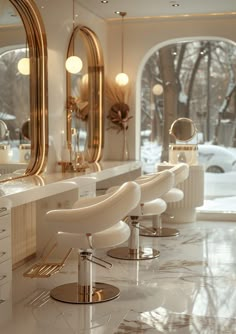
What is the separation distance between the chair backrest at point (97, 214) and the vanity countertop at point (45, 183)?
1.22 feet

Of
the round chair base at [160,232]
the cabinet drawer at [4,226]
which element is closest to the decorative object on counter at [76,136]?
the round chair base at [160,232]

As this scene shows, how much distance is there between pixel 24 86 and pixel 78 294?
2.21m

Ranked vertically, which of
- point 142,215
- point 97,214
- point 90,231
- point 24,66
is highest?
point 24,66

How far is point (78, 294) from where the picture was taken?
13.1 feet

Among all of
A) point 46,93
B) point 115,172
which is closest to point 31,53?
point 46,93

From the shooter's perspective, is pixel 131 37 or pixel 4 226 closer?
pixel 4 226

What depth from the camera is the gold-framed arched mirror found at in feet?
16.0

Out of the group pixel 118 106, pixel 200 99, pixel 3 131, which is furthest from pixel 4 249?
pixel 200 99

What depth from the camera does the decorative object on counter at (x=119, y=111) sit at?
24.3ft

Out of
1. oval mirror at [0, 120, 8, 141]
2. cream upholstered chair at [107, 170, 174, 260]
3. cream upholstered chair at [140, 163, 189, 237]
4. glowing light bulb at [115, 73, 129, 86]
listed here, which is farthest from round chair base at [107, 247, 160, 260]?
glowing light bulb at [115, 73, 129, 86]

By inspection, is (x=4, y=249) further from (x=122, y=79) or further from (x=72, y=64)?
(x=122, y=79)

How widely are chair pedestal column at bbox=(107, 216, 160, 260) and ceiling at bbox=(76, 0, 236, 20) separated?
8.90 feet

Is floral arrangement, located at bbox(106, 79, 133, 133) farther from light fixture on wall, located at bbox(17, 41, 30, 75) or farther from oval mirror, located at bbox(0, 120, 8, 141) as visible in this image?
oval mirror, located at bbox(0, 120, 8, 141)

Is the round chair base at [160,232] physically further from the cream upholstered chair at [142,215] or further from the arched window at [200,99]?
the arched window at [200,99]
